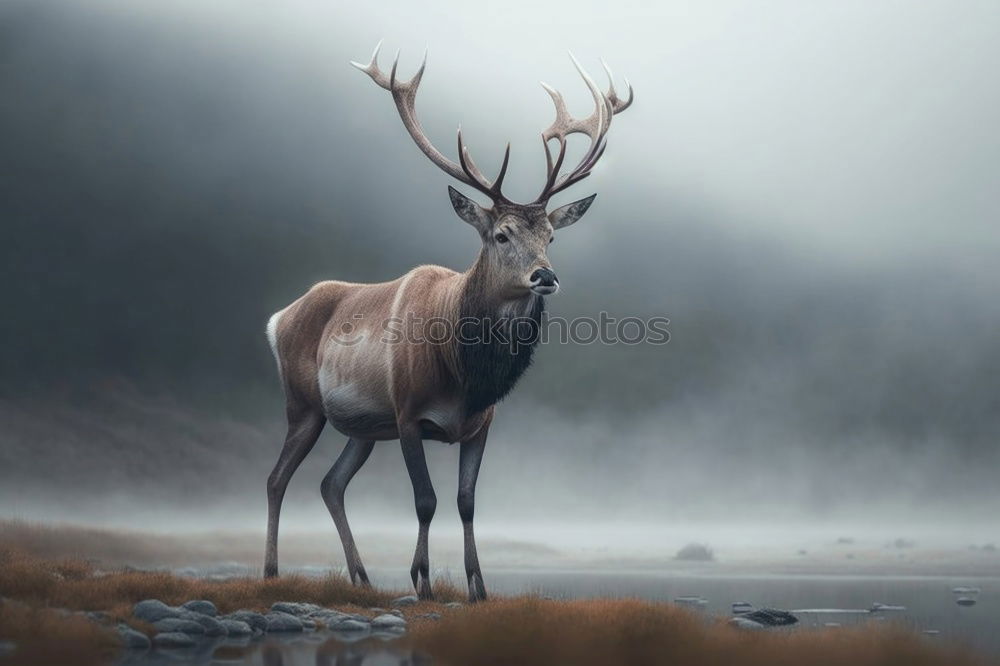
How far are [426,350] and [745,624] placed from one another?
4.40m

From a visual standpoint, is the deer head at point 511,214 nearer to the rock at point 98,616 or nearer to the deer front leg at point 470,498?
the deer front leg at point 470,498

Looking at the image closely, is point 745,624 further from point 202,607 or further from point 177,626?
point 177,626

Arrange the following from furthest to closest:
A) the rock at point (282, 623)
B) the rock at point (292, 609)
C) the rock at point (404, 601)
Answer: the rock at point (404, 601), the rock at point (292, 609), the rock at point (282, 623)

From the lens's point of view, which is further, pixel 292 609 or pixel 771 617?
pixel 771 617

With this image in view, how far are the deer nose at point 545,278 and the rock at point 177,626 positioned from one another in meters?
4.55

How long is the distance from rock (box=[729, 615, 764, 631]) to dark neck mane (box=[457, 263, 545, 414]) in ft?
10.9

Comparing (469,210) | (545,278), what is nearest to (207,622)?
(545,278)

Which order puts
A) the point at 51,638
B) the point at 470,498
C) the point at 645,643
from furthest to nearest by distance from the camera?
the point at 470,498 → the point at 645,643 → the point at 51,638

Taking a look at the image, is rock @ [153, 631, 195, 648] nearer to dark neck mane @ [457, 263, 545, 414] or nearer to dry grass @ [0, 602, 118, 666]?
dry grass @ [0, 602, 118, 666]

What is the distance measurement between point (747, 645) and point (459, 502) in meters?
4.51

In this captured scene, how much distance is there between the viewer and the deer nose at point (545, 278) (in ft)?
37.7

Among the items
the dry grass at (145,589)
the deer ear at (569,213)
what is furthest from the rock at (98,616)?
the deer ear at (569,213)

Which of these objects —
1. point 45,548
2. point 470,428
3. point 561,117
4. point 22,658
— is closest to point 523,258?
point 470,428

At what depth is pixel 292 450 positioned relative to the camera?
1452 centimetres
